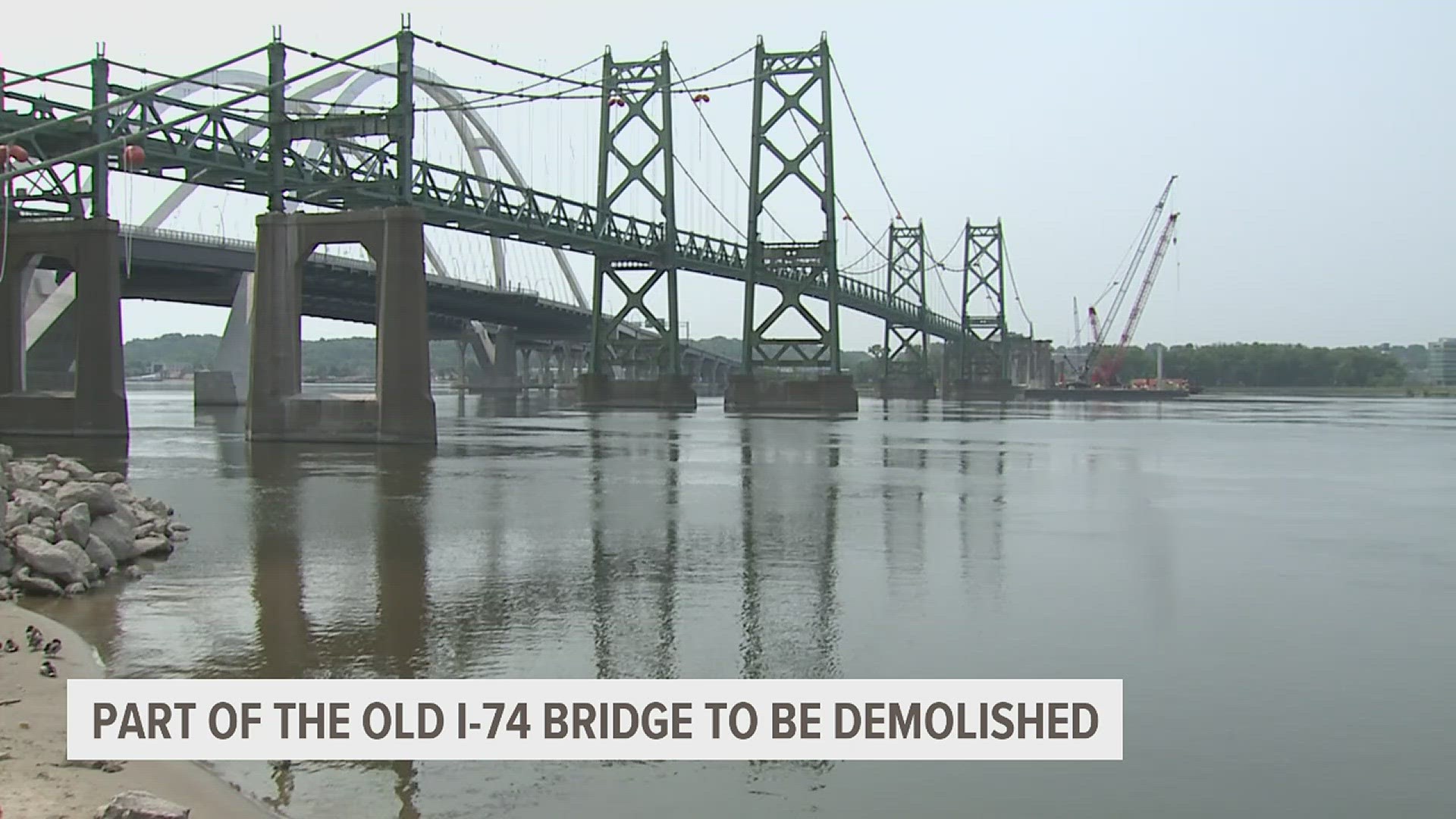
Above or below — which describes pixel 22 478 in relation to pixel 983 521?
above

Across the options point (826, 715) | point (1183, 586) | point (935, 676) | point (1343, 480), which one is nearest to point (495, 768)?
point (826, 715)

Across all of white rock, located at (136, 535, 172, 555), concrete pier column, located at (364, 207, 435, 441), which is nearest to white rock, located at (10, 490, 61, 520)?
white rock, located at (136, 535, 172, 555)

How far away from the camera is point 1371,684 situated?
490 inches

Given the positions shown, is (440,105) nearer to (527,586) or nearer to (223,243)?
(223,243)

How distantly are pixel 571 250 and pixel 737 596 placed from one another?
75.2 metres

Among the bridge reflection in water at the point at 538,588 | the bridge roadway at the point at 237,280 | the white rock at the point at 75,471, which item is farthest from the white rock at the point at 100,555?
the bridge roadway at the point at 237,280

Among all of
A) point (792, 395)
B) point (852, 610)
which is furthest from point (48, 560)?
point (792, 395)

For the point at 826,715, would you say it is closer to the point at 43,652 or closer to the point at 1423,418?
the point at 43,652

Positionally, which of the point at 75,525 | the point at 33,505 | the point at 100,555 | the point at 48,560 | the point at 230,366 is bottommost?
the point at 100,555

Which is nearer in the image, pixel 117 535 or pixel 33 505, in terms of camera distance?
pixel 33 505
